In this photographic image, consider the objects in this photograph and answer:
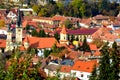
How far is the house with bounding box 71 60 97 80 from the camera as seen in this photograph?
80.4ft

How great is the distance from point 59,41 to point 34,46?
269 cm

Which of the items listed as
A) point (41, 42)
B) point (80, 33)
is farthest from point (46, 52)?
point (80, 33)

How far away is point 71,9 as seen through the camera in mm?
54906

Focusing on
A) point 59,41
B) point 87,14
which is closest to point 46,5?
point 87,14

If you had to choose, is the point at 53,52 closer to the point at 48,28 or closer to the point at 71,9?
the point at 48,28

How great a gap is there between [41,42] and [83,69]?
35.0 ft

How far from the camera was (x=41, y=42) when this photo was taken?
115 feet

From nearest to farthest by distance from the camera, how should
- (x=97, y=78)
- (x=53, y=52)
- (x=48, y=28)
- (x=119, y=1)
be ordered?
(x=97, y=78), (x=53, y=52), (x=48, y=28), (x=119, y=1)

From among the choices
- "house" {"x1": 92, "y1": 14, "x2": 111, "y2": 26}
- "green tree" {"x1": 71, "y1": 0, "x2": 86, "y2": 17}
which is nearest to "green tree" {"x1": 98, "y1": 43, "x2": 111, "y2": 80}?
"house" {"x1": 92, "y1": 14, "x2": 111, "y2": 26}

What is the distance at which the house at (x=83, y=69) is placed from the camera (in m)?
24.5

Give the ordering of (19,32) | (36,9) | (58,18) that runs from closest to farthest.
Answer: (19,32)
(58,18)
(36,9)

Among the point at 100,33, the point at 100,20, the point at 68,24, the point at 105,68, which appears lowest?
the point at 100,20

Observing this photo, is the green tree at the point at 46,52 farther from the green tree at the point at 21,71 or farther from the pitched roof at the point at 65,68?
the green tree at the point at 21,71

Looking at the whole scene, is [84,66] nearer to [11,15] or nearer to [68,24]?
[68,24]
